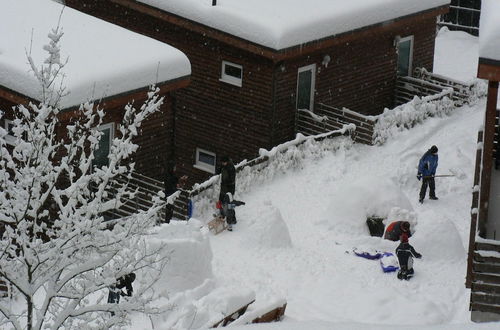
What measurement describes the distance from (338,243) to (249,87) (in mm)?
6038

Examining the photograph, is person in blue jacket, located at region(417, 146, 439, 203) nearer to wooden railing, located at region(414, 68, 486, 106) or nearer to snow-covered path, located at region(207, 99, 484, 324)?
snow-covered path, located at region(207, 99, 484, 324)

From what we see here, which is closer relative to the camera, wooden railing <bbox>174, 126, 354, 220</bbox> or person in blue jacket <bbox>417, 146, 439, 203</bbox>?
wooden railing <bbox>174, 126, 354, 220</bbox>

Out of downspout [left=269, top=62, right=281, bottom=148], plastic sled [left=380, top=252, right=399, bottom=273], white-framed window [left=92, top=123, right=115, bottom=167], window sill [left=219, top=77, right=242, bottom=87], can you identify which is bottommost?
plastic sled [left=380, top=252, right=399, bottom=273]

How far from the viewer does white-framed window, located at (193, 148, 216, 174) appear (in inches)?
1097

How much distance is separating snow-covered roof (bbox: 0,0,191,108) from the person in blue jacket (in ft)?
17.5

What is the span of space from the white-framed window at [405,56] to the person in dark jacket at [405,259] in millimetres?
10564

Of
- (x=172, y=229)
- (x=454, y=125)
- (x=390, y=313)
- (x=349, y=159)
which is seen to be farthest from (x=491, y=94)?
(x=454, y=125)

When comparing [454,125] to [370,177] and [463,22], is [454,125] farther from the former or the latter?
[463,22]

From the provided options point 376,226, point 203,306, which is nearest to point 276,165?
point 376,226

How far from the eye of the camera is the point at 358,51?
28.6 metres

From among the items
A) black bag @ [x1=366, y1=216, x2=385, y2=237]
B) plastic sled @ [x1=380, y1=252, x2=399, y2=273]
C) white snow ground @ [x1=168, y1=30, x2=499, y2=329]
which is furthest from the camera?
black bag @ [x1=366, y1=216, x2=385, y2=237]

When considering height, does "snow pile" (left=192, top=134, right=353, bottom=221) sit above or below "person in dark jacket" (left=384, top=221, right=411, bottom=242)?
above

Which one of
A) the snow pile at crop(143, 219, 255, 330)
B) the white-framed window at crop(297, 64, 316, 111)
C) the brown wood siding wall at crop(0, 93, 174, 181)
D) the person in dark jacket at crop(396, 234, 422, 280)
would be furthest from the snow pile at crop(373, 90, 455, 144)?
the snow pile at crop(143, 219, 255, 330)

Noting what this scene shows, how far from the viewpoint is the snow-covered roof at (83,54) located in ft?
73.5
